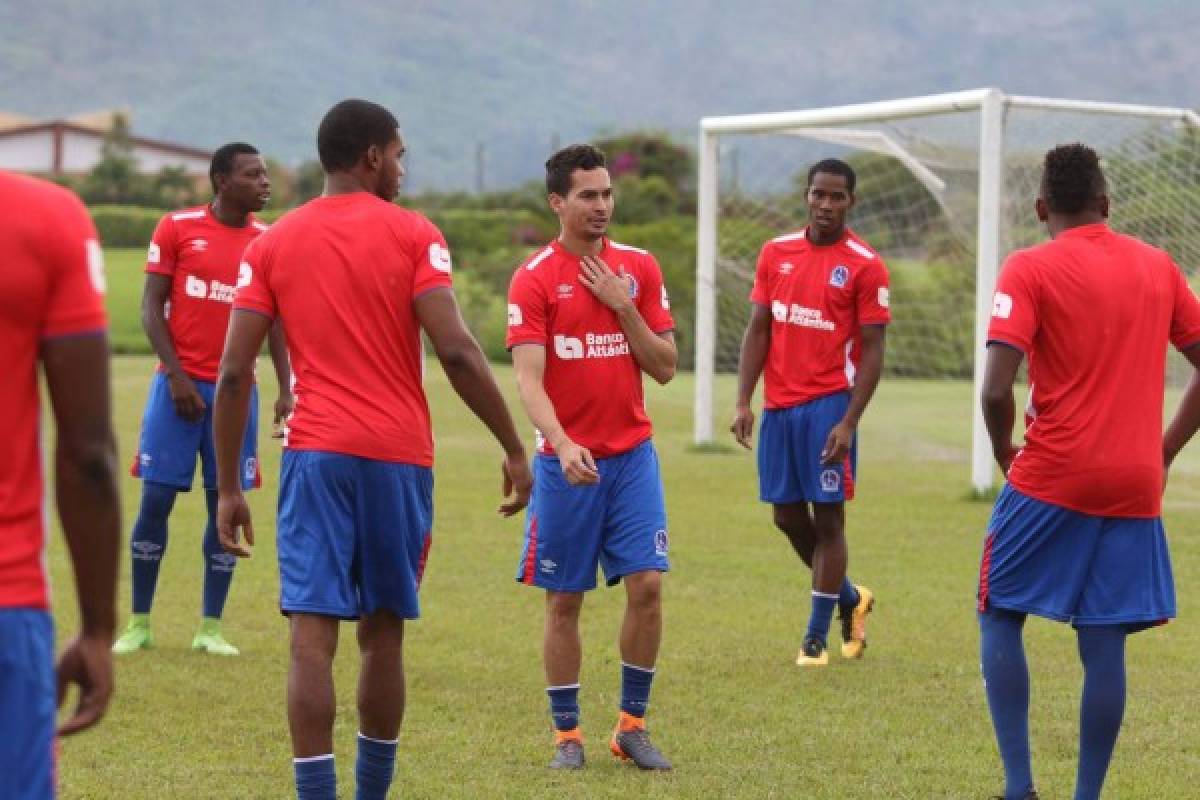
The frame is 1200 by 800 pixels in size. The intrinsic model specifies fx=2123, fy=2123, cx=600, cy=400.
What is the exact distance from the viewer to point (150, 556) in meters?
10.3

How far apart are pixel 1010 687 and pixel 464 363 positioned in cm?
209

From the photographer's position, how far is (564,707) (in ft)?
26.0

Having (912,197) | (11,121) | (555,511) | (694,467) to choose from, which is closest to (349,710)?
(555,511)

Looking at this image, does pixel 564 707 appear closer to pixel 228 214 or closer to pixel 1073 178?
pixel 1073 178

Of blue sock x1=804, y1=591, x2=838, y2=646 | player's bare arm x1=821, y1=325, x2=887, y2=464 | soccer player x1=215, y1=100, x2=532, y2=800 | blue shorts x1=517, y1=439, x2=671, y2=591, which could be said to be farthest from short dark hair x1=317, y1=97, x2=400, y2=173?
blue sock x1=804, y1=591, x2=838, y2=646

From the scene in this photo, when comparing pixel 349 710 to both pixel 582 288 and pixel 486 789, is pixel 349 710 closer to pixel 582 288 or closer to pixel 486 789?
pixel 486 789

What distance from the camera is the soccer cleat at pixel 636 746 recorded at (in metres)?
7.75

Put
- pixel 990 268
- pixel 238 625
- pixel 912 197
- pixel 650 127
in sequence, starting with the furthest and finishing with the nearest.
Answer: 1. pixel 650 127
2. pixel 912 197
3. pixel 990 268
4. pixel 238 625

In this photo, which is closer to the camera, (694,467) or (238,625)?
(238,625)

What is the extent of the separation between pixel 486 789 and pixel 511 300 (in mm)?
1776

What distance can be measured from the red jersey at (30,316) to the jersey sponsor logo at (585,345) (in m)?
3.96

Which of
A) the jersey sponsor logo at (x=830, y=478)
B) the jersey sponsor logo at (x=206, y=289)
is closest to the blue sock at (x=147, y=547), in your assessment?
the jersey sponsor logo at (x=206, y=289)

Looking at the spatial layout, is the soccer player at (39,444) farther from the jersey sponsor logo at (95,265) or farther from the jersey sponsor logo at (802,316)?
the jersey sponsor logo at (802,316)

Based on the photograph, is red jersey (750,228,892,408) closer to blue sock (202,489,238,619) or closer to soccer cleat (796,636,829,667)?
soccer cleat (796,636,829,667)
